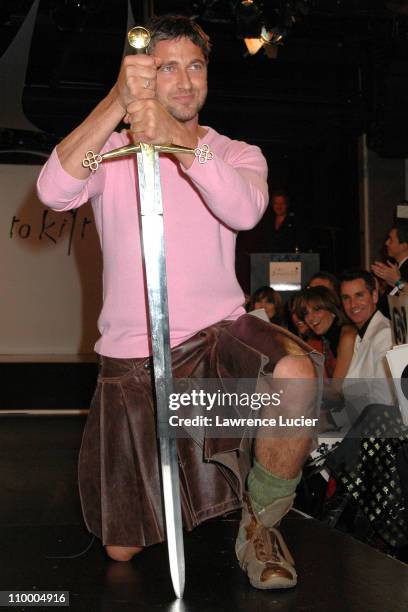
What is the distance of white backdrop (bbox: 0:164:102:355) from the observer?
765 centimetres

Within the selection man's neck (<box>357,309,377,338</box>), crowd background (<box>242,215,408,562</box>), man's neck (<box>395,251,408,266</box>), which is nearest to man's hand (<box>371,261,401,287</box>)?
crowd background (<box>242,215,408,562</box>)

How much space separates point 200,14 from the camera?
5156mm

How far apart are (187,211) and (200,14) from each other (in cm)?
360

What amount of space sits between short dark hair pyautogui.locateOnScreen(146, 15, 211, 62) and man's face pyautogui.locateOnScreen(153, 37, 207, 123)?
0.04 feet

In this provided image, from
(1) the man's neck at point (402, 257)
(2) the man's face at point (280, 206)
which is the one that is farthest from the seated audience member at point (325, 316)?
(2) the man's face at point (280, 206)

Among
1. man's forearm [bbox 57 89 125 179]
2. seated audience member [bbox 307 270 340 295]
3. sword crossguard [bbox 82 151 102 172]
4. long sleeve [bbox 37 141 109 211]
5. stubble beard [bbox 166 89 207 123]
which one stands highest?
stubble beard [bbox 166 89 207 123]

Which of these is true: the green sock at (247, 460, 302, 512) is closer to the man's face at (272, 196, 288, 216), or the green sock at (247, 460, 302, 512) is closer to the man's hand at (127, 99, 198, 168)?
the man's hand at (127, 99, 198, 168)

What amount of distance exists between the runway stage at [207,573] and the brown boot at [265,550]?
0.02 m

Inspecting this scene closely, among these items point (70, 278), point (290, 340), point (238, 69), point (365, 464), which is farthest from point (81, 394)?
point (290, 340)

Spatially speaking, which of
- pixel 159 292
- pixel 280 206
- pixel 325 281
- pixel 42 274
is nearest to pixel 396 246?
pixel 325 281

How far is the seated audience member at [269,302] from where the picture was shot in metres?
4.40

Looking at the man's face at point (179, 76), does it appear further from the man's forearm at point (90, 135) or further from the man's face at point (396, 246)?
the man's face at point (396, 246)

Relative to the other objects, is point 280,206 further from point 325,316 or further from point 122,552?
point 122,552

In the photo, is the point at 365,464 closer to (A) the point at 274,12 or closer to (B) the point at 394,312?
(B) the point at 394,312
